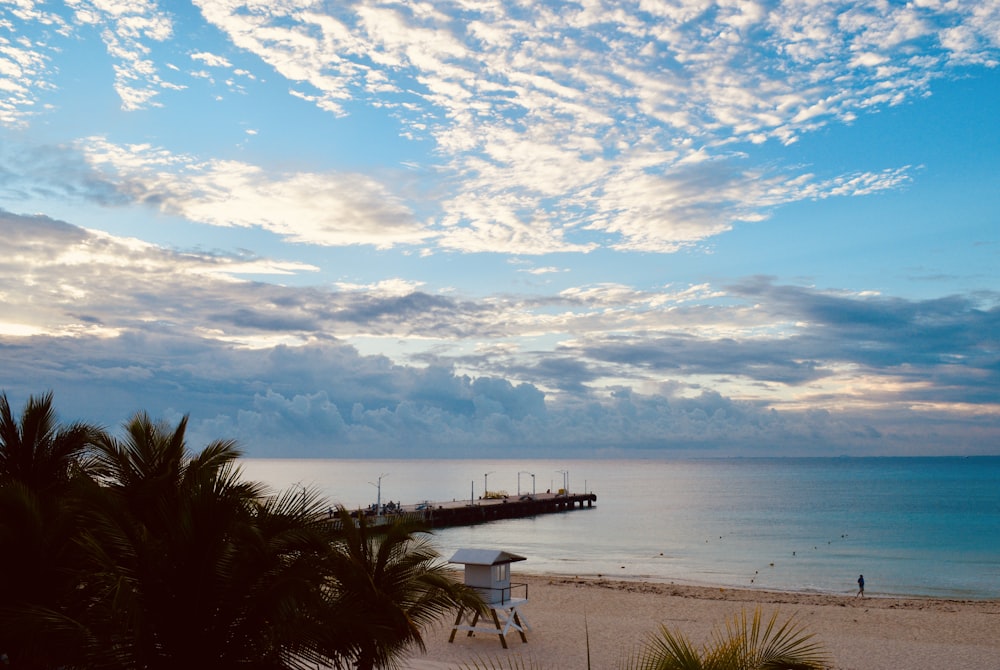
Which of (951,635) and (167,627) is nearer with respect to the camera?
(167,627)

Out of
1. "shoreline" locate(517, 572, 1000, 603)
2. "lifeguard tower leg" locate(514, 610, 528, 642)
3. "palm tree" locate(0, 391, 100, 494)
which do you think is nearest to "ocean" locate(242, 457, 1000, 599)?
"shoreline" locate(517, 572, 1000, 603)

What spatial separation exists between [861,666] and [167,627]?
18125mm

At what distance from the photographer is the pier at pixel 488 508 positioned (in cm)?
7538

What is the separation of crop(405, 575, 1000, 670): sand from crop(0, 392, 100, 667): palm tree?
7.90 m

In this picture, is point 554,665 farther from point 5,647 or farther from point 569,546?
point 569,546

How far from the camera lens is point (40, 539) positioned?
8586 mm

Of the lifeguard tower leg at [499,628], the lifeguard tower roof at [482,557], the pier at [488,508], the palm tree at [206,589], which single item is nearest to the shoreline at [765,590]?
the lifeguard tower leg at [499,628]

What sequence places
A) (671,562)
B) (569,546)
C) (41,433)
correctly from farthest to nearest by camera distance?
(569,546) < (671,562) < (41,433)

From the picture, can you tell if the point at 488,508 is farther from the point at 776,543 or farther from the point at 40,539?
the point at 40,539

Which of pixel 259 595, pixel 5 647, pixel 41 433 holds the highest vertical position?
pixel 41 433

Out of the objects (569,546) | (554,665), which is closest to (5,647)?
(554,665)

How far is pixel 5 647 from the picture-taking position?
7590 mm

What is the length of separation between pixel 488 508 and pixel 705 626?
59.4 metres

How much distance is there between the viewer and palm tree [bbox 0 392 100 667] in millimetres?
6988
